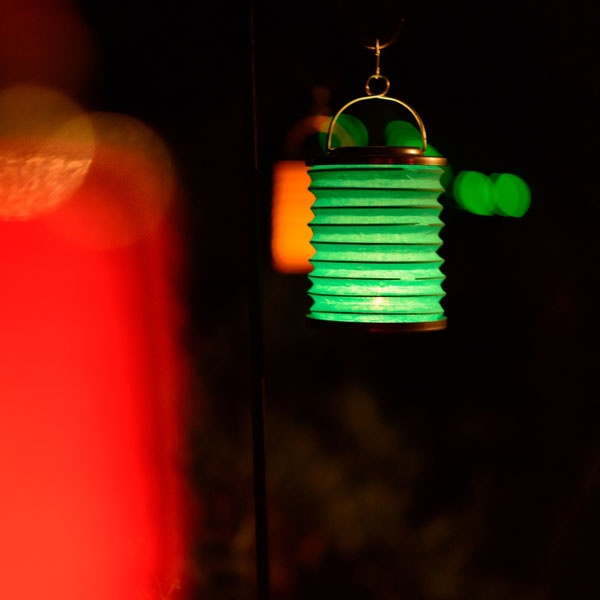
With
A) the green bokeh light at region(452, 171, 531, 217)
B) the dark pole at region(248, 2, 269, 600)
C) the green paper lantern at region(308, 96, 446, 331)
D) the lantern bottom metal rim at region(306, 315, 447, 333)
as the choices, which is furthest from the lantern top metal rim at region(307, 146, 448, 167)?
the green bokeh light at region(452, 171, 531, 217)

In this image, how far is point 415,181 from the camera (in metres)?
2.46

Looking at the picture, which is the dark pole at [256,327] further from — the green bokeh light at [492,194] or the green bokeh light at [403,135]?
Answer: the green bokeh light at [492,194]

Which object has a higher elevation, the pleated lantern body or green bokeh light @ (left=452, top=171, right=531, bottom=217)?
green bokeh light @ (left=452, top=171, right=531, bottom=217)

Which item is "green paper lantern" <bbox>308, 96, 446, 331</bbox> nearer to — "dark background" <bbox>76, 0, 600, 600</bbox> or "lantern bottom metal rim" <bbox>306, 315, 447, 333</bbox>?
"lantern bottom metal rim" <bbox>306, 315, 447, 333</bbox>

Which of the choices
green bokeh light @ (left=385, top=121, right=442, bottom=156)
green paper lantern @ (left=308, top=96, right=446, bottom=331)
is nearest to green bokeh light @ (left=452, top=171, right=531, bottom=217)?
green bokeh light @ (left=385, top=121, right=442, bottom=156)

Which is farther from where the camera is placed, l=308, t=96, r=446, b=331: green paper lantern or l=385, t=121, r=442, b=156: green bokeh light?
l=385, t=121, r=442, b=156: green bokeh light

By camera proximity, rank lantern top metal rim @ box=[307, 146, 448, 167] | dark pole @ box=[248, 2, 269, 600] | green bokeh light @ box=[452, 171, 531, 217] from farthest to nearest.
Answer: green bokeh light @ box=[452, 171, 531, 217], dark pole @ box=[248, 2, 269, 600], lantern top metal rim @ box=[307, 146, 448, 167]

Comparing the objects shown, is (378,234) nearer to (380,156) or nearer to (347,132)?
(380,156)

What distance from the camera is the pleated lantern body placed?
7.99 feet

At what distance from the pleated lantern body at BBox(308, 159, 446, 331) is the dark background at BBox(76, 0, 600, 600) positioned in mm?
717

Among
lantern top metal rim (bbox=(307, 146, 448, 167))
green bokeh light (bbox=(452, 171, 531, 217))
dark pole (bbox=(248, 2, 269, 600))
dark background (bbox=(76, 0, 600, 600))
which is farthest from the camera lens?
green bokeh light (bbox=(452, 171, 531, 217))

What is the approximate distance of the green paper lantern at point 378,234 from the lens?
7.98ft

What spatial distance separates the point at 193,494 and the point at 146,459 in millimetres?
231

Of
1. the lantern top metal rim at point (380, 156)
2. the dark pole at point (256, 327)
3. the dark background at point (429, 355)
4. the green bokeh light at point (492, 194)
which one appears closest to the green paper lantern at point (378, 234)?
the lantern top metal rim at point (380, 156)
